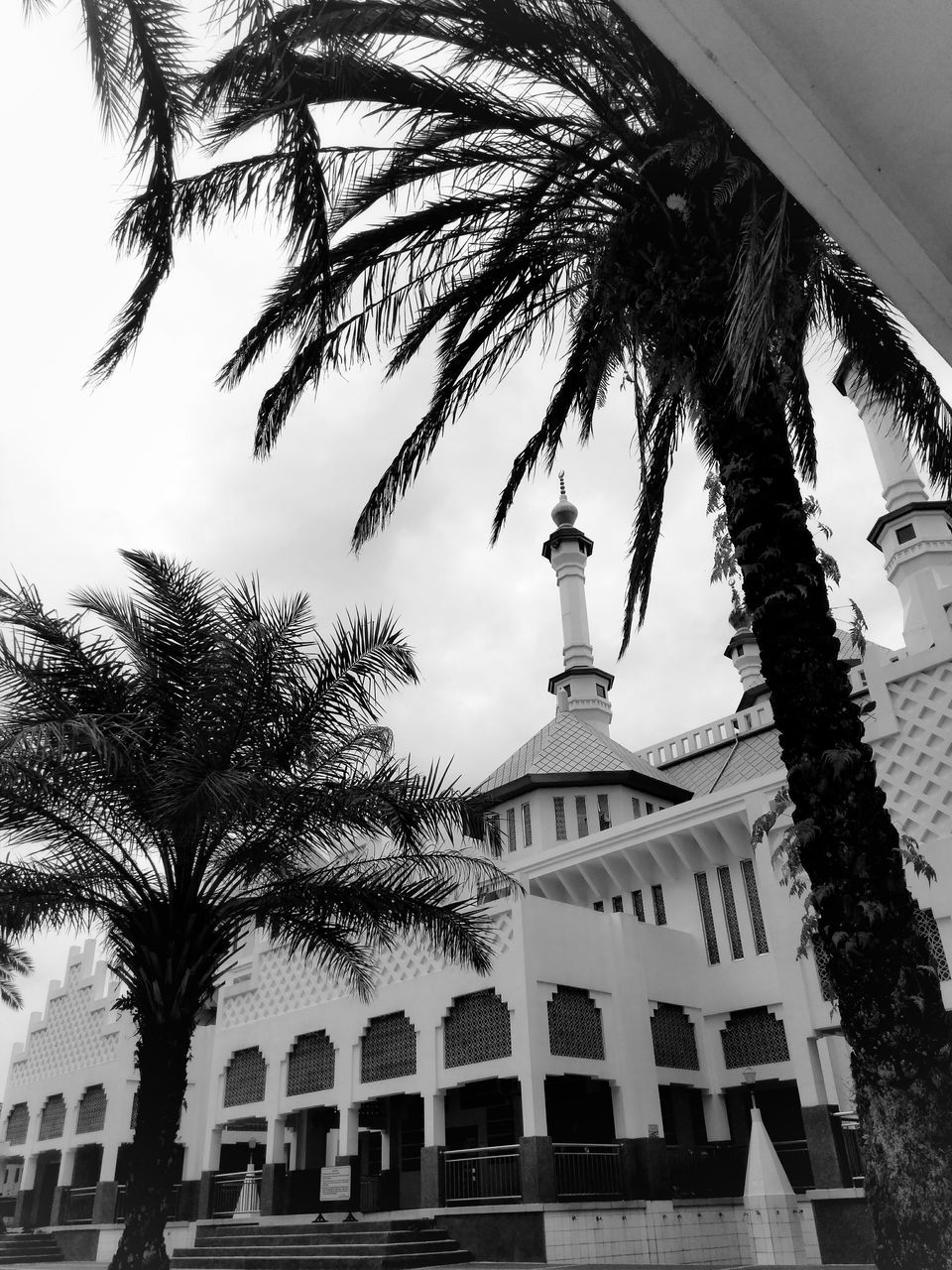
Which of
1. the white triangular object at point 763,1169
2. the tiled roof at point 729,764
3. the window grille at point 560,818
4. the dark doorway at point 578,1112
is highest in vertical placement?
the tiled roof at point 729,764

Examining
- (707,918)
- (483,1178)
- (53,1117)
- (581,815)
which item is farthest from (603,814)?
(53,1117)

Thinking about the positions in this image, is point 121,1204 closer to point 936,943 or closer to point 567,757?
point 567,757

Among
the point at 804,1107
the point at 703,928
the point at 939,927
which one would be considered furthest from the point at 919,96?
the point at 703,928

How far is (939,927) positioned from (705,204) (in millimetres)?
10664

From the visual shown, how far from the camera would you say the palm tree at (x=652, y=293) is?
205 inches

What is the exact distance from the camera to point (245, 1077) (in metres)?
20.3

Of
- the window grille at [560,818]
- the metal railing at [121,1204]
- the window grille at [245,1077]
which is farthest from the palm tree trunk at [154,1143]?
the window grille at [560,818]

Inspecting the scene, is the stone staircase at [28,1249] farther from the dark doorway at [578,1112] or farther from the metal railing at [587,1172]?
the metal railing at [587,1172]

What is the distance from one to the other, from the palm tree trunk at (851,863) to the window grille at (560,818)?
58.5 ft

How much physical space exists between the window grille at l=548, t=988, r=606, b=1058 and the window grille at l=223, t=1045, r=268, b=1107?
7225mm

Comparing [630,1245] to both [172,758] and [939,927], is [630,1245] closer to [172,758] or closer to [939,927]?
[939,927]

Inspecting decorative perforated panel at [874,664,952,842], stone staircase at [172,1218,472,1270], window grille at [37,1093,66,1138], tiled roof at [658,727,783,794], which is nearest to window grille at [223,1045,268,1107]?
stone staircase at [172,1218,472,1270]

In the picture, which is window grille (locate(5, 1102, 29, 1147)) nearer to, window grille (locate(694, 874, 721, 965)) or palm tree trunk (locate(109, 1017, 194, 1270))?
window grille (locate(694, 874, 721, 965))

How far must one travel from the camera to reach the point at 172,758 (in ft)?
30.0
